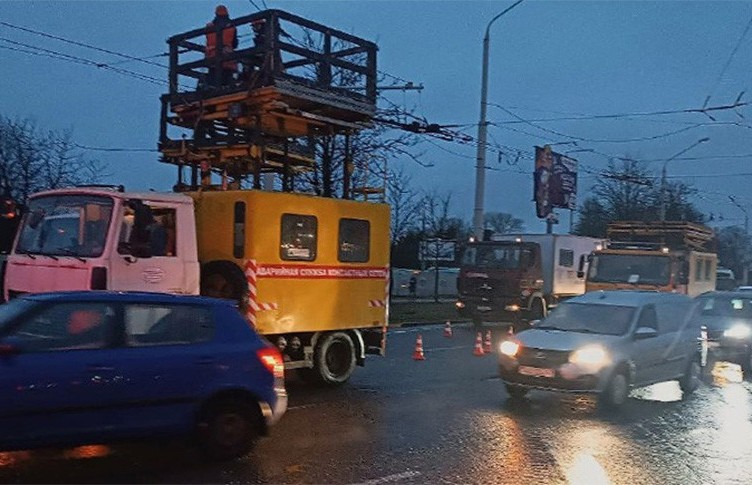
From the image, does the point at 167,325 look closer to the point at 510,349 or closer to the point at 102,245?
the point at 102,245

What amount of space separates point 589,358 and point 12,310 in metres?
7.34

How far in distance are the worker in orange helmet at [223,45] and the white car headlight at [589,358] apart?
248 inches

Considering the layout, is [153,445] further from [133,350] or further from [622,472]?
[622,472]

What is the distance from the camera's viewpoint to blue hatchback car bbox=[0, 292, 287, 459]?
272 inches

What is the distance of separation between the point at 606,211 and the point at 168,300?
5792 cm

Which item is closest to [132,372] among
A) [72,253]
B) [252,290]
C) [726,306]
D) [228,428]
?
[228,428]

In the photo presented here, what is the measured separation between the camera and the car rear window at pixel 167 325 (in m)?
7.56

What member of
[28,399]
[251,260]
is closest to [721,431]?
[251,260]

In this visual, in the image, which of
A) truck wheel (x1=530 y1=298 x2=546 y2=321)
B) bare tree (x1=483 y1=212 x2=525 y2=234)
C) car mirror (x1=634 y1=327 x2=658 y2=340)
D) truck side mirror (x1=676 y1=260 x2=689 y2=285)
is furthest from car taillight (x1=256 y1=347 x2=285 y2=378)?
bare tree (x1=483 y1=212 x2=525 y2=234)

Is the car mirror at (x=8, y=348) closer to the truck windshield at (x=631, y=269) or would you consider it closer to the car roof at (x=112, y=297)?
the car roof at (x=112, y=297)

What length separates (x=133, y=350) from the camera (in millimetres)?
7469

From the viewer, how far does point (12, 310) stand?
7.27 m

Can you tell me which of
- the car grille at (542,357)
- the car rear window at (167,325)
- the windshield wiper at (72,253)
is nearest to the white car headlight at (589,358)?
the car grille at (542,357)

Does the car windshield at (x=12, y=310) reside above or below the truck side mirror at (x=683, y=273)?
below
